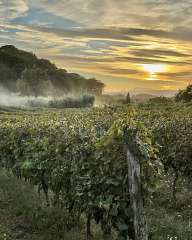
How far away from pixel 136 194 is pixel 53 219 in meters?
4.30

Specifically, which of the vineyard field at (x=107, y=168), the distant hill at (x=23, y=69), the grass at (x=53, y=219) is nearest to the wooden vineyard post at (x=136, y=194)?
the vineyard field at (x=107, y=168)

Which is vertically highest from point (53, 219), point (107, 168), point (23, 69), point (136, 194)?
point (23, 69)

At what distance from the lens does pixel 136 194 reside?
9523 mm

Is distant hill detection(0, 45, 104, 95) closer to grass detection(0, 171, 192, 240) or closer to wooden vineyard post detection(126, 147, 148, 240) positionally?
grass detection(0, 171, 192, 240)

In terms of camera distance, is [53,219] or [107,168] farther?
[53,219]

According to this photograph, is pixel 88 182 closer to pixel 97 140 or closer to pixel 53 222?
pixel 97 140

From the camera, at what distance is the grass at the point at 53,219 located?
39.4 ft

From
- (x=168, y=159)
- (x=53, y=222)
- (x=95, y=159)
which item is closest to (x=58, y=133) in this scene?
(x=53, y=222)

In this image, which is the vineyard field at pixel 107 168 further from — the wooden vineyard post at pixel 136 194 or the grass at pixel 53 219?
the wooden vineyard post at pixel 136 194

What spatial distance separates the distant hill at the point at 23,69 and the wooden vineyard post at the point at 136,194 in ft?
436

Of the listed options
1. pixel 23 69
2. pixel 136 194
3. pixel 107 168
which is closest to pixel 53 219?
pixel 107 168

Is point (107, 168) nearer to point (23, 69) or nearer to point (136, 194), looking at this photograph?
point (136, 194)

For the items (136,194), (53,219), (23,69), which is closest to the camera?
(136,194)

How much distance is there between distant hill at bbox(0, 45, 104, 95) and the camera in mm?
156625
